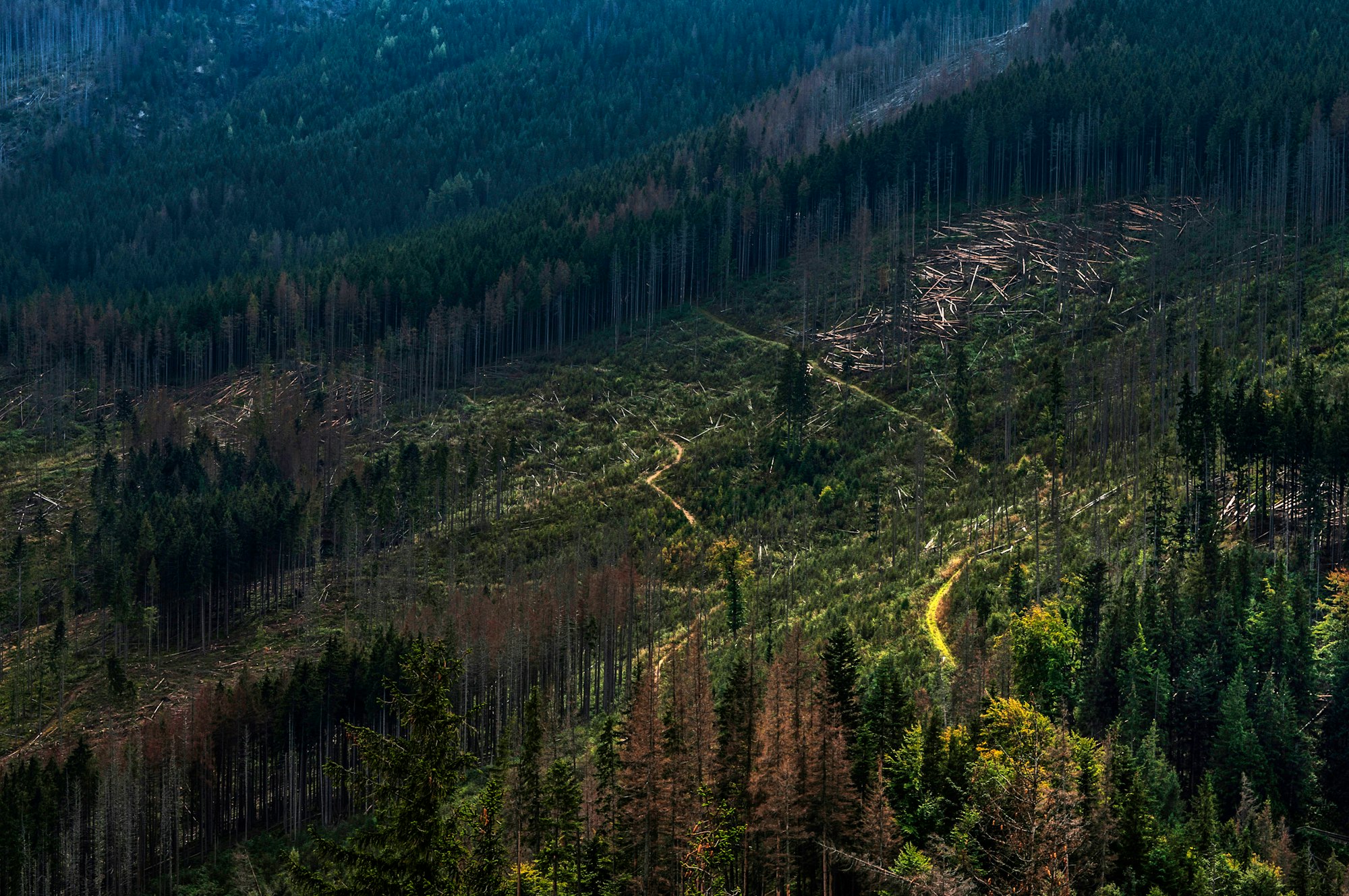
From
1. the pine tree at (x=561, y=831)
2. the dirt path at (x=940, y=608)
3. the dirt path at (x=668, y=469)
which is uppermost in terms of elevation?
the pine tree at (x=561, y=831)

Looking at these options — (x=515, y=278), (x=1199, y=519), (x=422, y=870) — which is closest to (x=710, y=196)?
(x=515, y=278)

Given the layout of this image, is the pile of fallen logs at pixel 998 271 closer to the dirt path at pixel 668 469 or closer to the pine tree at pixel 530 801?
the dirt path at pixel 668 469

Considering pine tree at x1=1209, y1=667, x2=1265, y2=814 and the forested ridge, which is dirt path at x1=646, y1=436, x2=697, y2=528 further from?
pine tree at x1=1209, y1=667, x2=1265, y2=814

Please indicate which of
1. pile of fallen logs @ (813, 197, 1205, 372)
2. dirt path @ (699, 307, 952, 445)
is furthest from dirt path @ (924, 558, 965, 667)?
pile of fallen logs @ (813, 197, 1205, 372)

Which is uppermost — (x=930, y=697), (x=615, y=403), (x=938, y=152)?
(x=938, y=152)

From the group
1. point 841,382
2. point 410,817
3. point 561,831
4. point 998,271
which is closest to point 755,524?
point 841,382

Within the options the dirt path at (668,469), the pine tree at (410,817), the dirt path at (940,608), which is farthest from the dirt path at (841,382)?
the pine tree at (410,817)

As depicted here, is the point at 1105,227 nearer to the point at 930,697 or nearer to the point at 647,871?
the point at 930,697
